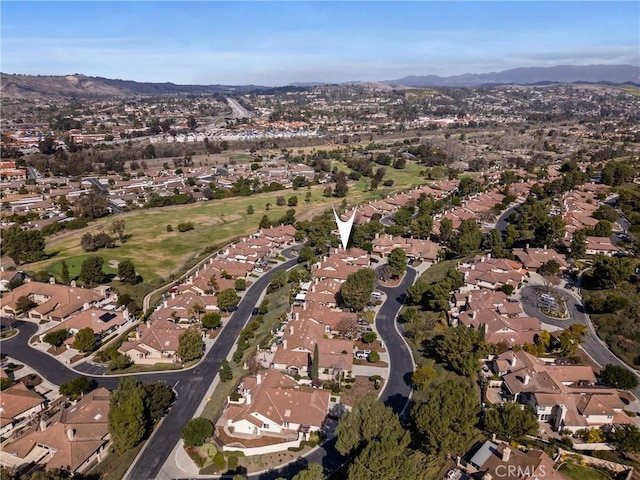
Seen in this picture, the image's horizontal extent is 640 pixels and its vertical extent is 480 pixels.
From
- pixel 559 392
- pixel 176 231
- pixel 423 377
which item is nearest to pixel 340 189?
pixel 176 231

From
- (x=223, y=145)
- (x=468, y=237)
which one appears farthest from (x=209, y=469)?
(x=223, y=145)

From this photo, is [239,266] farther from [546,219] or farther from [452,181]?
[452,181]

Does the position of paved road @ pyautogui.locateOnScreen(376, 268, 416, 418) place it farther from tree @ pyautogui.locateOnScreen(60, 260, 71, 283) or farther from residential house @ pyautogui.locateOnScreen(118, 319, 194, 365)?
tree @ pyautogui.locateOnScreen(60, 260, 71, 283)

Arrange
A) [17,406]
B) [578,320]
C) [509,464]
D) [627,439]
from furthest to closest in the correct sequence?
[578,320], [17,406], [627,439], [509,464]

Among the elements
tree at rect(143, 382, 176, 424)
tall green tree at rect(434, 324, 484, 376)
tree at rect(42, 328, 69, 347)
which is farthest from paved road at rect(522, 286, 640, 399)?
tree at rect(42, 328, 69, 347)

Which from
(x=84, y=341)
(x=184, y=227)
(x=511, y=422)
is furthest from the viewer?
(x=184, y=227)

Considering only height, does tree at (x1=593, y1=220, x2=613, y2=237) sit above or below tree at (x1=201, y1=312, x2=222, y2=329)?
above

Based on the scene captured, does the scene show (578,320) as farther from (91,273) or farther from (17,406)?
(91,273)
